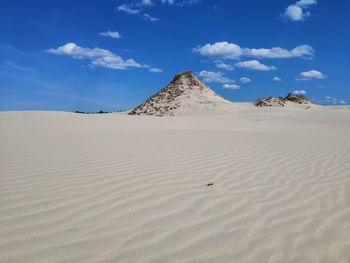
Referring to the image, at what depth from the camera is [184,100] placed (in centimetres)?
2597

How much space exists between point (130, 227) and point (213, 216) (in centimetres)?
86

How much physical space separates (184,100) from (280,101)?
11886mm

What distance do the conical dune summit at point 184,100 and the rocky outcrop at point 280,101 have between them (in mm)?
5400

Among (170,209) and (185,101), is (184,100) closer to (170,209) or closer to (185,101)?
(185,101)

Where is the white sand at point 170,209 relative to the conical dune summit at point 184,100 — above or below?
below

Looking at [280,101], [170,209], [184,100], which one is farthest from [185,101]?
[170,209]

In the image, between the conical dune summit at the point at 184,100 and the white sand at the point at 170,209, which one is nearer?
the white sand at the point at 170,209

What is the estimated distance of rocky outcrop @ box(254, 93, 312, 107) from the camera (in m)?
31.4

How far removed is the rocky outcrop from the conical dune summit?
17.7 ft

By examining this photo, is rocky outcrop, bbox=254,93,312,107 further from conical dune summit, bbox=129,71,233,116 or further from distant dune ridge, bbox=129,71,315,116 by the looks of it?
conical dune summit, bbox=129,71,233,116

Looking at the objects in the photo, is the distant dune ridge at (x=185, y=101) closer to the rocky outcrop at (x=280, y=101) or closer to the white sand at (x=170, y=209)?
the rocky outcrop at (x=280, y=101)

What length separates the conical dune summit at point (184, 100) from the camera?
25.1m

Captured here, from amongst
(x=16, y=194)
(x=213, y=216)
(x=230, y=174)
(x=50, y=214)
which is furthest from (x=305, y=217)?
(x=16, y=194)

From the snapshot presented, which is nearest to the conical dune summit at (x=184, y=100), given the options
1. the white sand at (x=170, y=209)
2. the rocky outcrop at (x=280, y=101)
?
the rocky outcrop at (x=280, y=101)
